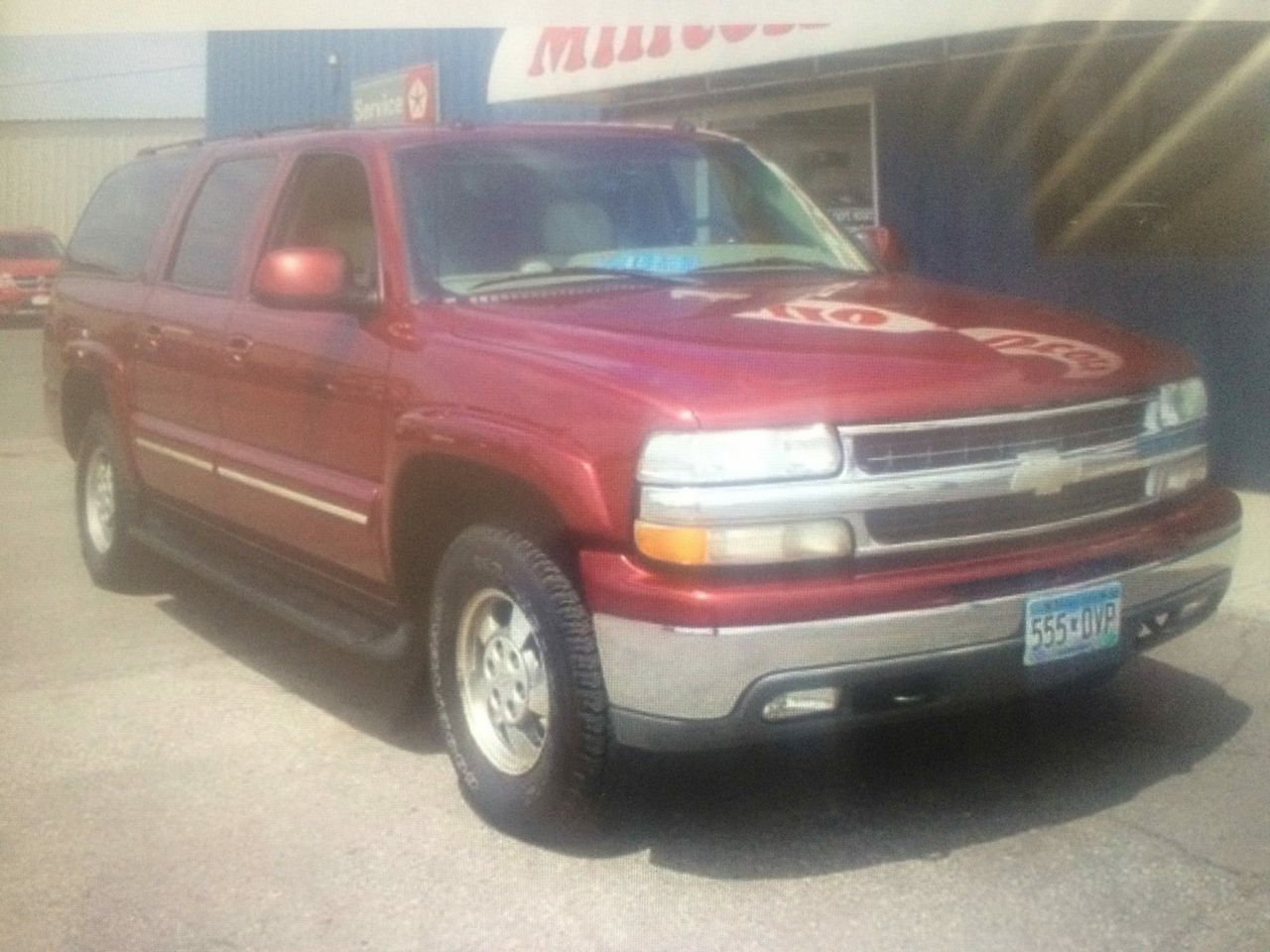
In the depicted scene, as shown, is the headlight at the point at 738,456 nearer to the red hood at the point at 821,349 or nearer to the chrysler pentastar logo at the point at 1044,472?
the red hood at the point at 821,349

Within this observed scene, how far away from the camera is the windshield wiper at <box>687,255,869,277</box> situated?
491 centimetres

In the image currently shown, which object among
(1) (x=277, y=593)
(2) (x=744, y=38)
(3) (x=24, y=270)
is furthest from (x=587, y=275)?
(3) (x=24, y=270)

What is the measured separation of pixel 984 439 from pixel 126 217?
14.0 ft

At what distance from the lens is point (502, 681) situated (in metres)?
4.18

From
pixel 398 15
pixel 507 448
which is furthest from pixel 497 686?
pixel 398 15

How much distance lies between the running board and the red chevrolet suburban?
2 cm

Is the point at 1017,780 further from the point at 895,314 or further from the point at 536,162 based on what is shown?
the point at 536,162

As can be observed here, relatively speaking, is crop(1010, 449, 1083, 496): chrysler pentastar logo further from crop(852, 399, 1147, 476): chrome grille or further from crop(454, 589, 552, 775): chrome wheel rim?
crop(454, 589, 552, 775): chrome wheel rim

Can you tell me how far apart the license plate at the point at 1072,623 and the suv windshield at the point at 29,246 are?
2313 cm

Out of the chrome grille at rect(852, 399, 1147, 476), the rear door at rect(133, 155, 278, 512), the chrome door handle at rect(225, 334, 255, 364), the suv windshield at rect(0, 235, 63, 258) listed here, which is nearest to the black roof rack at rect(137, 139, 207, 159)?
the rear door at rect(133, 155, 278, 512)

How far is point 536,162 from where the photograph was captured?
5035 mm

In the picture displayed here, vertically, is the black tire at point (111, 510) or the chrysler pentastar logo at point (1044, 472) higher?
the chrysler pentastar logo at point (1044, 472)

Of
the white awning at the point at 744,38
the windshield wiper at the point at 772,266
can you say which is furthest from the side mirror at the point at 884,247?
the white awning at the point at 744,38

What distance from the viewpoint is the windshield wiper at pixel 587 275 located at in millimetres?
4652
